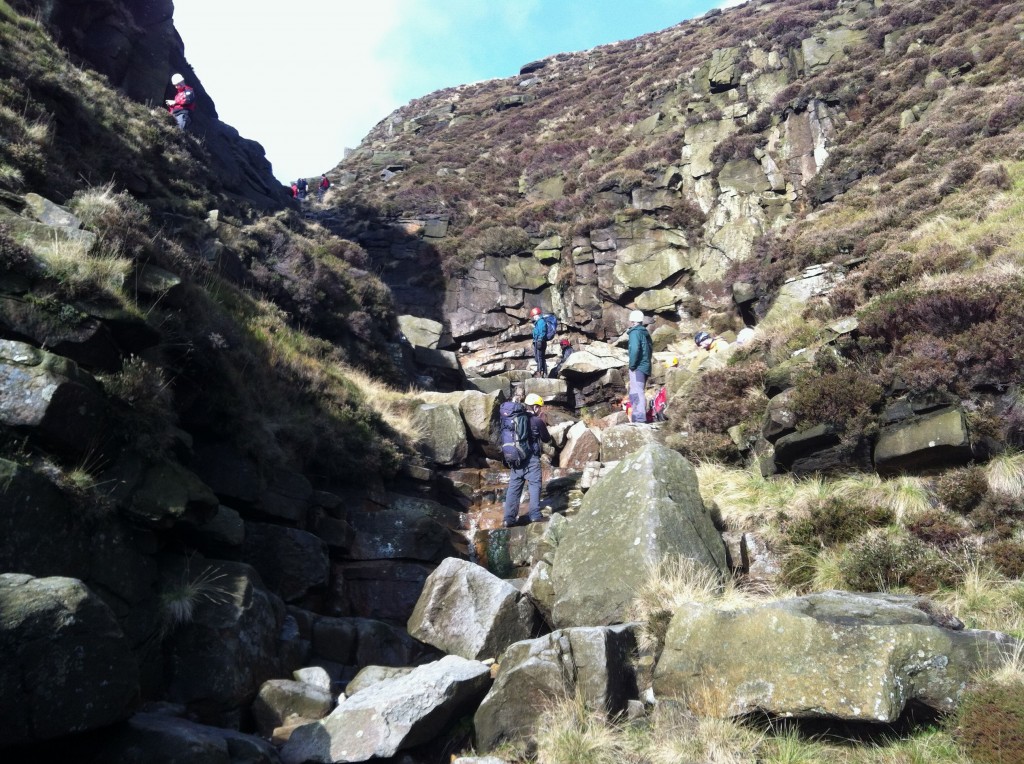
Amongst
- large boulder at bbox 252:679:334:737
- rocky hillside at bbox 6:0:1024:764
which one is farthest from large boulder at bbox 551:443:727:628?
large boulder at bbox 252:679:334:737

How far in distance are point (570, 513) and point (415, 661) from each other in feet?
16.0

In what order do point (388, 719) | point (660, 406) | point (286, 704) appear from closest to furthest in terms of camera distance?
point (388, 719) → point (286, 704) → point (660, 406)

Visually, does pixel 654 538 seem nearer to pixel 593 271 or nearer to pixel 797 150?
pixel 593 271

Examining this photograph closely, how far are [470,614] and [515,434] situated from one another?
4.90m

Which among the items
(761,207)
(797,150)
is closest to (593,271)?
(761,207)

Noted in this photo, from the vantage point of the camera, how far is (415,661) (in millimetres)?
8344

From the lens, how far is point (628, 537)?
8.06m

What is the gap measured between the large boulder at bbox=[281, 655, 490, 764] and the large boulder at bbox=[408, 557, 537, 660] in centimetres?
121

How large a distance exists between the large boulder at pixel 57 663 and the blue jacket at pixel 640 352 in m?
11.9

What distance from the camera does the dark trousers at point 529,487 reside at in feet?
40.8

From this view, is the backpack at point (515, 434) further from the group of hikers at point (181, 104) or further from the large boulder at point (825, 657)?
the group of hikers at point (181, 104)

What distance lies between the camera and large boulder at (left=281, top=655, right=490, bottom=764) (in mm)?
5848

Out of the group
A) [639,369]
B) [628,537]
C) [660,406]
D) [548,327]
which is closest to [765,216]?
[548,327]

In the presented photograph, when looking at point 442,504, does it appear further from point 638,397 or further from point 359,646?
point 359,646
